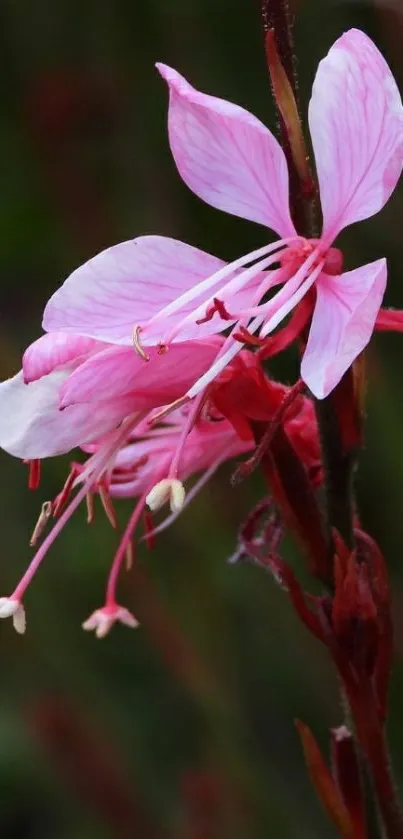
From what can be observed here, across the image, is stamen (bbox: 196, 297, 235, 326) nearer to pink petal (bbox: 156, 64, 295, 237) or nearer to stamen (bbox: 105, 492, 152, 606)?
pink petal (bbox: 156, 64, 295, 237)

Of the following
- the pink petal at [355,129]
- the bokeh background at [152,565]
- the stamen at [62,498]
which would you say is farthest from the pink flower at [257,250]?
the bokeh background at [152,565]

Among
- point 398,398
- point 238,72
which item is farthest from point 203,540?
point 238,72

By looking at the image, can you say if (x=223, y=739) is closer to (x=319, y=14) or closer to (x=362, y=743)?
(x=362, y=743)

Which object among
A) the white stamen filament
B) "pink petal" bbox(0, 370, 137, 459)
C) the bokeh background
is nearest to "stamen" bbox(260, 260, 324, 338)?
the white stamen filament

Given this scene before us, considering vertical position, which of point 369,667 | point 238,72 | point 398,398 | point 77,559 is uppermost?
point 238,72

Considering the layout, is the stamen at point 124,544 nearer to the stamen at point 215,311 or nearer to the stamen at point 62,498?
the stamen at point 62,498

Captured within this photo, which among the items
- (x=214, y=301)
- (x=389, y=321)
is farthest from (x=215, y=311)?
(x=389, y=321)
